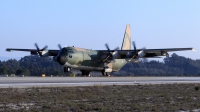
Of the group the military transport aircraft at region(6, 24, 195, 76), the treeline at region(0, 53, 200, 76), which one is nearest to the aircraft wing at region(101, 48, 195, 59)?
the military transport aircraft at region(6, 24, 195, 76)

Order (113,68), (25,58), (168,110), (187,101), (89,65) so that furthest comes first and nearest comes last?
(25,58)
(113,68)
(89,65)
(187,101)
(168,110)

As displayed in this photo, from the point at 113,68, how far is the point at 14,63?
61264 millimetres

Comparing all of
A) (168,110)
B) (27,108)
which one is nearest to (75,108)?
(27,108)

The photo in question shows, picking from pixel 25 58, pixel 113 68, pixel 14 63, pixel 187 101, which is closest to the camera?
pixel 187 101

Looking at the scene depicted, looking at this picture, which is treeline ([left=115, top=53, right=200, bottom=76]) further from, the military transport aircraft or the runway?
the runway

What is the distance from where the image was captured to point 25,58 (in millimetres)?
132875

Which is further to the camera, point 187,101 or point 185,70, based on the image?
point 185,70

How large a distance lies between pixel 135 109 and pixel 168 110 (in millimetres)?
1400

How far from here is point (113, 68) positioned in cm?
5909

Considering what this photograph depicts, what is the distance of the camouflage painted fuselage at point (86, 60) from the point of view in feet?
169

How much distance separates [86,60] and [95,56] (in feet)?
8.23

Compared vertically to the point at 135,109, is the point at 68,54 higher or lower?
higher

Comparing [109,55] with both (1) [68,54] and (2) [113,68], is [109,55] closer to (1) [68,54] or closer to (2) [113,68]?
(2) [113,68]

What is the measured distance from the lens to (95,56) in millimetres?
56375
